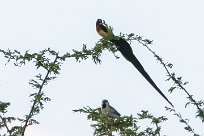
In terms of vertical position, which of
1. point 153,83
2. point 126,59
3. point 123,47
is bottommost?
point 153,83

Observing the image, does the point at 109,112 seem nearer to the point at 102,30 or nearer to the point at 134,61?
the point at 102,30

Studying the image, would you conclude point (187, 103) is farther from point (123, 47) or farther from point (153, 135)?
point (123, 47)

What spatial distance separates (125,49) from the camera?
23.3 ft

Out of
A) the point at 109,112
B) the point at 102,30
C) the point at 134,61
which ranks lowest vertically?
the point at 134,61

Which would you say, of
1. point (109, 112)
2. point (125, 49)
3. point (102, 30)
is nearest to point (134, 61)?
point (125, 49)

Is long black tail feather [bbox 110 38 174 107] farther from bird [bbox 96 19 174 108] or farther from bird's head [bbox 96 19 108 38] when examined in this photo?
bird's head [bbox 96 19 108 38]

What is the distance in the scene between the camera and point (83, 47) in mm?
7734

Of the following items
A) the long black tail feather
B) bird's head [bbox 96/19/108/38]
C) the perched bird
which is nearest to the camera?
the long black tail feather

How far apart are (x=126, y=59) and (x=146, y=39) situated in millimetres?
1131

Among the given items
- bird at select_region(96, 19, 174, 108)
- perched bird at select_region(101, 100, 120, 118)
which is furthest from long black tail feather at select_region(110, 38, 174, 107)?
perched bird at select_region(101, 100, 120, 118)

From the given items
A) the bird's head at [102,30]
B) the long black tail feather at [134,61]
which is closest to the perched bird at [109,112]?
the long black tail feather at [134,61]

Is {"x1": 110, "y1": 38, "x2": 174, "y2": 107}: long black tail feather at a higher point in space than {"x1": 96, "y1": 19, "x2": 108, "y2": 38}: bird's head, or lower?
lower

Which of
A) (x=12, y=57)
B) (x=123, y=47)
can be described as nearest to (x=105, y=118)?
(x=123, y=47)

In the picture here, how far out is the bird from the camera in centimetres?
640
